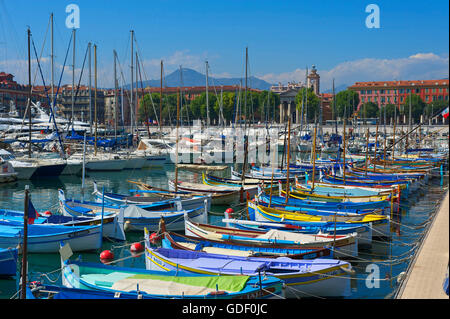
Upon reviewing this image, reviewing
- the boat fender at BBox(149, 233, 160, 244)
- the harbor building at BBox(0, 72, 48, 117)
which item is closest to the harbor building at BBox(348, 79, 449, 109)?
the harbor building at BBox(0, 72, 48, 117)

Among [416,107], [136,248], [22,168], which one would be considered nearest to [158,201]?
[136,248]

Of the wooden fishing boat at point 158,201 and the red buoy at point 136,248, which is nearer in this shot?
the red buoy at point 136,248

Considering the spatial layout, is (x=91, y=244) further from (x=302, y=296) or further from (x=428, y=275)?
(x=428, y=275)

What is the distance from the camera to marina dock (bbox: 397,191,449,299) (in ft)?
41.6

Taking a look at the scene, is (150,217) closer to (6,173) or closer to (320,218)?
(320,218)

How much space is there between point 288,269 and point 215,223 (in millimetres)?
10869

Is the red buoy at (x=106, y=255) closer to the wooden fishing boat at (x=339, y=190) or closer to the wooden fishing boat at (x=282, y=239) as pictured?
the wooden fishing boat at (x=282, y=239)

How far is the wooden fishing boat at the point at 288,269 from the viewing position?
592 inches

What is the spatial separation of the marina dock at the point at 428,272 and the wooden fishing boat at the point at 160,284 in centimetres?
343

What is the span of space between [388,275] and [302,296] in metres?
4.19

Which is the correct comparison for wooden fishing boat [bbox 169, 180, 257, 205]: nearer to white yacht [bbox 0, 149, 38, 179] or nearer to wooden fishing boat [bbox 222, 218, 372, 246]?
wooden fishing boat [bbox 222, 218, 372, 246]

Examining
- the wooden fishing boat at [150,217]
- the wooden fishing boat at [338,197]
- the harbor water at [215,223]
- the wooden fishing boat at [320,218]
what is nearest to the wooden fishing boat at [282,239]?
the harbor water at [215,223]

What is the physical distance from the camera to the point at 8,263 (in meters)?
17.2
